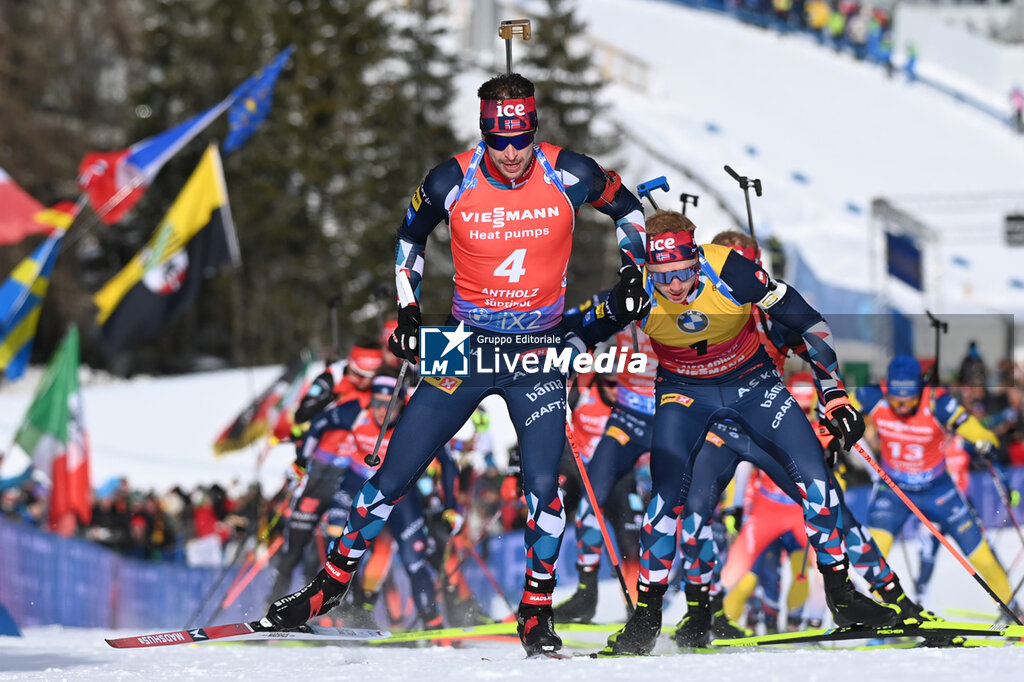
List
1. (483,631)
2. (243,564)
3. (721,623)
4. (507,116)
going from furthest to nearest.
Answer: (243,564)
(721,623)
(483,631)
(507,116)

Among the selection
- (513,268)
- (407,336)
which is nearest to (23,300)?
(407,336)

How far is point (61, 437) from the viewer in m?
15.0

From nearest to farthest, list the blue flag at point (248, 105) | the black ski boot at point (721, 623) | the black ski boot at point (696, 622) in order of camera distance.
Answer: the black ski boot at point (696, 622) → the black ski boot at point (721, 623) → the blue flag at point (248, 105)

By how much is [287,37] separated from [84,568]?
27659mm

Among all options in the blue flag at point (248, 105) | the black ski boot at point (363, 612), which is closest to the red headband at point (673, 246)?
the black ski boot at point (363, 612)

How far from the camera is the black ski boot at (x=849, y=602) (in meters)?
6.88

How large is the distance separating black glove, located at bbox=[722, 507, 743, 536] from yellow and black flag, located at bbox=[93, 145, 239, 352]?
26.0ft

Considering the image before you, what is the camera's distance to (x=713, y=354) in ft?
23.1

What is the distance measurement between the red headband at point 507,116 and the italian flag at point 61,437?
31.6ft

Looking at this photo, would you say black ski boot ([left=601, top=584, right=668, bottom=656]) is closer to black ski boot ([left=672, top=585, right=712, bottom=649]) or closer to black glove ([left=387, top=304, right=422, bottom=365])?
black ski boot ([left=672, top=585, right=712, bottom=649])

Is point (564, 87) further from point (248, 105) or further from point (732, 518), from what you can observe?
point (732, 518)

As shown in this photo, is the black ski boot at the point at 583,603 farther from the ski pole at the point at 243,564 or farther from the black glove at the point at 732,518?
the ski pole at the point at 243,564

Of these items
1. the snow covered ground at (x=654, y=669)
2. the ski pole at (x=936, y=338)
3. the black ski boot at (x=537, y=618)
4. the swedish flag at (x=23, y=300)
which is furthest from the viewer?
the swedish flag at (x=23, y=300)

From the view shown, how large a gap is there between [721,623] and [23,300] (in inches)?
354
